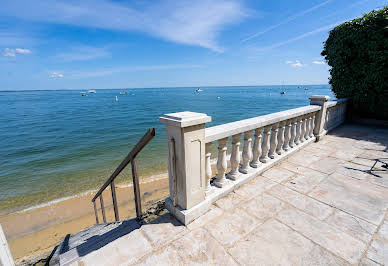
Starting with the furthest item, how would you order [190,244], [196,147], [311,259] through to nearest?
1. [196,147]
2. [190,244]
3. [311,259]

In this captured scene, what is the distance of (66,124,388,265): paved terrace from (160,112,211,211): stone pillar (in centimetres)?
36

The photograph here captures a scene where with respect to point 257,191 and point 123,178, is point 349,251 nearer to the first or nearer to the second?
point 257,191

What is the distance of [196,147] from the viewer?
2371mm

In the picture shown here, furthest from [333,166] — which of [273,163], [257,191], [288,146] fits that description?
[257,191]

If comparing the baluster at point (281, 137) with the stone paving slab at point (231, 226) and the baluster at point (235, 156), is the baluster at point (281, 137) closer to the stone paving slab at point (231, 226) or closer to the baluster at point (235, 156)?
the baluster at point (235, 156)

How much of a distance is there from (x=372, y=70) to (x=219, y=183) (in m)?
8.19

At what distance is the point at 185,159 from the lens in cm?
229

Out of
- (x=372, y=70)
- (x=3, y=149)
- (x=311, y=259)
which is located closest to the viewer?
(x=311, y=259)

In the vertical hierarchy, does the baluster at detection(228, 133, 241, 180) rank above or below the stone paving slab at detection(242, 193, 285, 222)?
above

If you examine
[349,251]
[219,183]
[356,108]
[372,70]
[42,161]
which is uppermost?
[372,70]

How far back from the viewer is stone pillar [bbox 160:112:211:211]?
220 centimetres

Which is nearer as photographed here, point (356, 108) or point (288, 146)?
point (288, 146)

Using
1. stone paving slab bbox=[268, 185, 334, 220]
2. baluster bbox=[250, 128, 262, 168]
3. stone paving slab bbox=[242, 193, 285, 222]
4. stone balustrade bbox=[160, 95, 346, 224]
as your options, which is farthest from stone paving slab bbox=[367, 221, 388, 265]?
baluster bbox=[250, 128, 262, 168]

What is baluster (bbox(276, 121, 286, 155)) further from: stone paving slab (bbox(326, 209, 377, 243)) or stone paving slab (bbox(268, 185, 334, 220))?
stone paving slab (bbox(326, 209, 377, 243))
